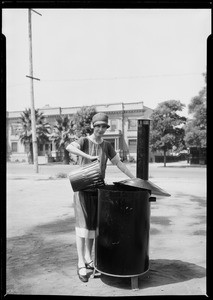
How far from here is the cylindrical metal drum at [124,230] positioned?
2746 mm

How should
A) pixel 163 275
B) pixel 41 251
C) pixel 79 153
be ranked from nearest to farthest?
pixel 79 153 < pixel 163 275 < pixel 41 251

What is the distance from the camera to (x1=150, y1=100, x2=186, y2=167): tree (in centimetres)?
2579

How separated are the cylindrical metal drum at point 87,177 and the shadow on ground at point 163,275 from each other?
3.33ft

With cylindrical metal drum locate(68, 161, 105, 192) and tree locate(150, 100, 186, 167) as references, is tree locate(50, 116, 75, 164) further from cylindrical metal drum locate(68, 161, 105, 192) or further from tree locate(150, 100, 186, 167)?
cylindrical metal drum locate(68, 161, 105, 192)

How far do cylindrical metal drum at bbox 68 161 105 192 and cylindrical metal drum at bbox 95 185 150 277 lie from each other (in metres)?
0.16

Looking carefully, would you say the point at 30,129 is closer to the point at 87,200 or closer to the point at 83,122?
the point at 83,122

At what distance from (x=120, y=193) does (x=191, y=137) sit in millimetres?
20431

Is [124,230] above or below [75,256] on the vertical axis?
above

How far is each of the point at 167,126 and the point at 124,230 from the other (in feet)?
78.2

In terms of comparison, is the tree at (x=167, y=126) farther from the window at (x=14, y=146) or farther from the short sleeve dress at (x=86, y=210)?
the window at (x=14, y=146)

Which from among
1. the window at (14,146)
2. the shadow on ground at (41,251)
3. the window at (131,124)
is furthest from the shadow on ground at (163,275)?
the window at (14,146)

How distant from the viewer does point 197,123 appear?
22.1 meters

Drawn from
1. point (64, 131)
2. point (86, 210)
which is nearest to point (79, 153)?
Answer: point (86, 210)
